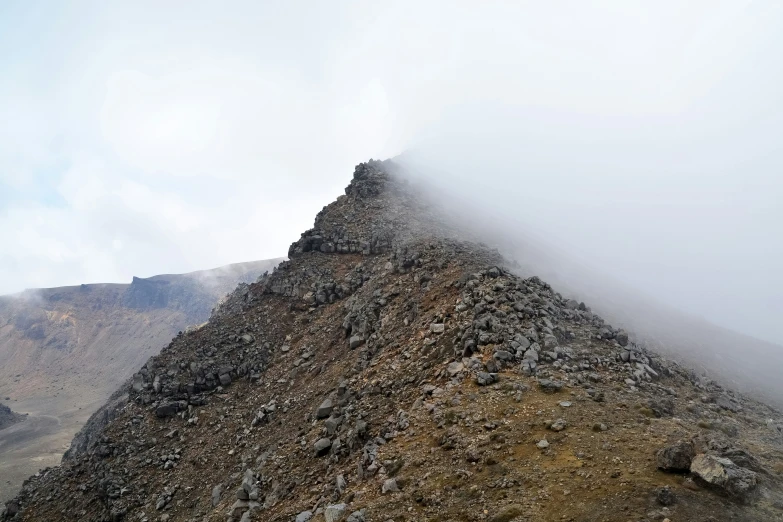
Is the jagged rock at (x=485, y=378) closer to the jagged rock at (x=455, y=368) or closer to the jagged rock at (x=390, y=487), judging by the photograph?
the jagged rock at (x=455, y=368)

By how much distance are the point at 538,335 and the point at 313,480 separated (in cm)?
1094

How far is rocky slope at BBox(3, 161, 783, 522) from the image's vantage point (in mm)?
11719

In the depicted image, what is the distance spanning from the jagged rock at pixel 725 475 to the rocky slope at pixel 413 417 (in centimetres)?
5

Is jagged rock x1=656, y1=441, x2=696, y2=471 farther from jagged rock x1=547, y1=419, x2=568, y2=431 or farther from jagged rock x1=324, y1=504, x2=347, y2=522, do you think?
jagged rock x1=324, y1=504, x2=347, y2=522

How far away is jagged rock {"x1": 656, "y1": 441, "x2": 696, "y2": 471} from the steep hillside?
4421 inches

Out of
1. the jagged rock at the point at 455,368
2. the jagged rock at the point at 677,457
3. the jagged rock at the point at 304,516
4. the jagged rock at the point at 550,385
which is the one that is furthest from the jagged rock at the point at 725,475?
the jagged rock at the point at 304,516

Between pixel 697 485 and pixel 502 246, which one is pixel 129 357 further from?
pixel 697 485

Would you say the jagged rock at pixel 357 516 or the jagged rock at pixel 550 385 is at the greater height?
the jagged rock at pixel 550 385

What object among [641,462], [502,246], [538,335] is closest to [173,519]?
[538,335]

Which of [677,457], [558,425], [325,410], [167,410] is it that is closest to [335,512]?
[558,425]

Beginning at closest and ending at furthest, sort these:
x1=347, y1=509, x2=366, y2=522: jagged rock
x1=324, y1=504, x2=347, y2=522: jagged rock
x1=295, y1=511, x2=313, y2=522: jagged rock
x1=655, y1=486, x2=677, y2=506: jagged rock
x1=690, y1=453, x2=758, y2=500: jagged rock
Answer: x1=655, y1=486, x2=677, y2=506: jagged rock, x1=690, y1=453, x2=758, y2=500: jagged rock, x1=347, y1=509, x2=366, y2=522: jagged rock, x1=324, y1=504, x2=347, y2=522: jagged rock, x1=295, y1=511, x2=313, y2=522: jagged rock

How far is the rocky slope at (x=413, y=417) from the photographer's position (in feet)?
38.4

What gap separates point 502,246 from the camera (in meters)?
45.9

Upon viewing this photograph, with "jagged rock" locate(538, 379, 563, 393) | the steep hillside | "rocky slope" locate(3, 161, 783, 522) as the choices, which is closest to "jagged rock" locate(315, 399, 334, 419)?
"rocky slope" locate(3, 161, 783, 522)
